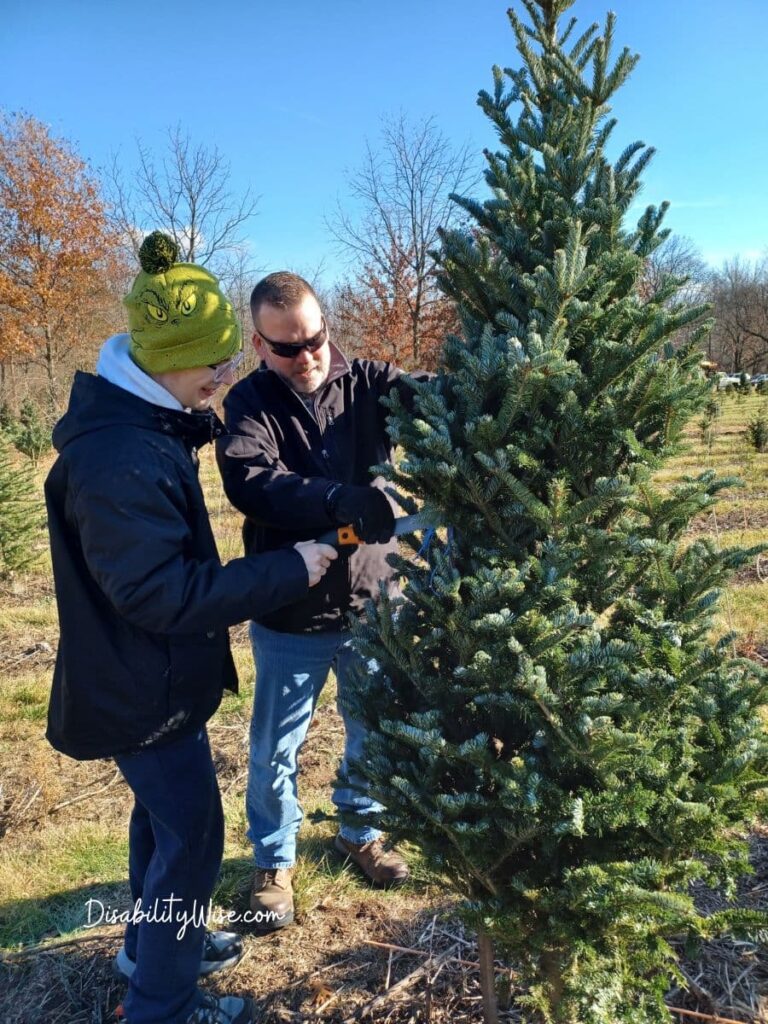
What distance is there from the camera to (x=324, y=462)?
9.25ft

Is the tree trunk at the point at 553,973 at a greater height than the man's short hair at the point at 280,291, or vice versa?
the man's short hair at the point at 280,291

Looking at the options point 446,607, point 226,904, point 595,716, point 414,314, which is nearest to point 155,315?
point 446,607

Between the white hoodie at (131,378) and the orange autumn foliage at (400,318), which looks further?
the orange autumn foliage at (400,318)

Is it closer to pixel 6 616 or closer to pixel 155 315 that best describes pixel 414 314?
pixel 6 616

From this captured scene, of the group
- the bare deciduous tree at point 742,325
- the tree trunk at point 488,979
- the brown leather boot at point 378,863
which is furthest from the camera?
the bare deciduous tree at point 742,325

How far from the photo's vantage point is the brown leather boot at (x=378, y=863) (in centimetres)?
312

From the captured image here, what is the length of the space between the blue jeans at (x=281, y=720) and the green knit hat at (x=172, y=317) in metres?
1.17

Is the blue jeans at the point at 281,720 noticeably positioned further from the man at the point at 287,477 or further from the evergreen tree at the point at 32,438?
the evergreen tree at the point at 32,438

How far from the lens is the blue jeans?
2809 millimetres

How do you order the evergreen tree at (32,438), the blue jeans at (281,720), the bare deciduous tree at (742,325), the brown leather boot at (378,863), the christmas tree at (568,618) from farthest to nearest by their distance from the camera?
the bare deciduous tree at (742,325) < the evergreen tree at (32,438) < the brown leather boot at (378,863) < the blue jeans at (281,720) < the christmas tree at (568,618)

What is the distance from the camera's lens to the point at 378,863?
3146 mm

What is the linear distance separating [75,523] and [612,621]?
5.14 feet

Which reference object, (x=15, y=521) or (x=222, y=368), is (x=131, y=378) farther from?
(x=15, y=521)

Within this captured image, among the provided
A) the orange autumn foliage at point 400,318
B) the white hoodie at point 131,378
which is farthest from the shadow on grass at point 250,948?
the orange autumn foliage at point 400,318
